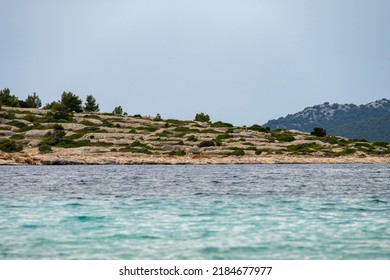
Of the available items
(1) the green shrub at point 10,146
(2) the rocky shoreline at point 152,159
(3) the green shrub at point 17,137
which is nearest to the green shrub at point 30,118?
(3) the green shrub at point 17,137

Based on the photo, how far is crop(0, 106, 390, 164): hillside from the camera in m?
94.6

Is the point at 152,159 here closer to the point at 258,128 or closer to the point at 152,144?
the point at 152,144

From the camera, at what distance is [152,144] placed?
354 ft

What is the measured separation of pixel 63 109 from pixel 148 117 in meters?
25.4

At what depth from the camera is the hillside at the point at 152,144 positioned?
94.6 metres

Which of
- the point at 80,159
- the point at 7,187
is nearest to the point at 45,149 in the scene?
the point at 80,159

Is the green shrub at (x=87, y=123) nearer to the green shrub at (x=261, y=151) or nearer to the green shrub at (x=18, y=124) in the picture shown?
the green shrub at (x=18, y=124)

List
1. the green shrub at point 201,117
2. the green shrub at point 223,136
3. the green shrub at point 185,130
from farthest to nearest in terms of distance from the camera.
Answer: the green shrub at point 201,117
the green shrub at point 185,130
the green shrub at point 223,136

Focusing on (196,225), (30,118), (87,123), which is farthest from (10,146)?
(196,225)

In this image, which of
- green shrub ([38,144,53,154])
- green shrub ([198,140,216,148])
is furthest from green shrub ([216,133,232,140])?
green shrub ([38,144,53,154])

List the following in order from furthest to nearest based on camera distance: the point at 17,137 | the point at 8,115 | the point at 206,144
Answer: the point at 8,115, the point at 17,137, the point at 206,144
